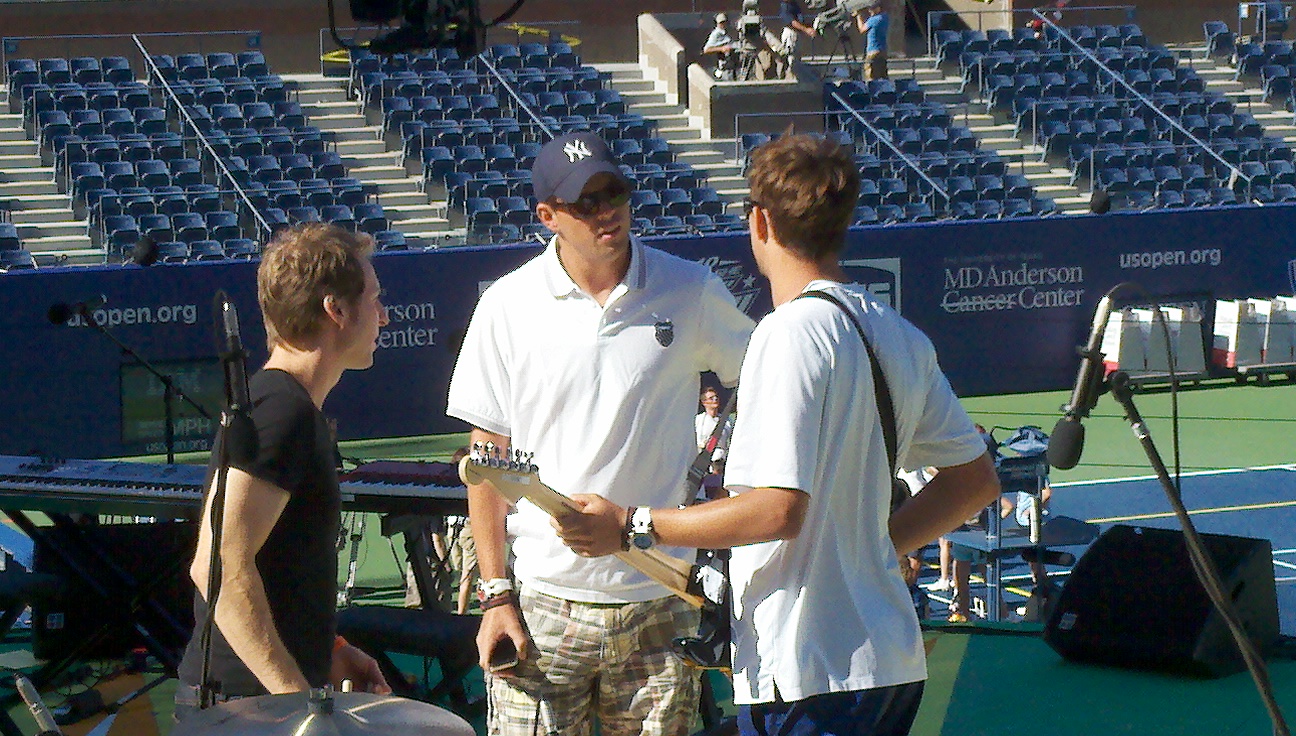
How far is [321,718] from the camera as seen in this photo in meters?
2.68

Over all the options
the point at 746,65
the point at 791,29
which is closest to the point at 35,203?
the point at 746,65

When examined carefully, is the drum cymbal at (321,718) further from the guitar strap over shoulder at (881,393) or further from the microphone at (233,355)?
the guitar strap over shoulder at (881,393)

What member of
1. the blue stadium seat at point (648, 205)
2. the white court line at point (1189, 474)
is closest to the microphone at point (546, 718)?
the white court line at point (1189, 474)

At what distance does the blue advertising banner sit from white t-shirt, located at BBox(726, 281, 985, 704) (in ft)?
38.7

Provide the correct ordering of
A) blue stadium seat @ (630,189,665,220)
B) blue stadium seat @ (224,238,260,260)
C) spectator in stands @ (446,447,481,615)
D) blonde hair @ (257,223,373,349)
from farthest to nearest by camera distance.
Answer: blue stadium seat @ (630,189,665,220) < blue stadium seat @ (224,238,260,260) < spectator in stands @ (446,447,481,615) < blonde hair @ (257,223,373,349)

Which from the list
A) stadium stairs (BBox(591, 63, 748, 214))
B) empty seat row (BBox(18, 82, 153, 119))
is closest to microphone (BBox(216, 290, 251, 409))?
stadium stairs (BBox(591, 63, 748, 214))

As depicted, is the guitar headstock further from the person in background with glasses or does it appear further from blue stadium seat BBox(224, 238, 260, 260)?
blue stadium seat BBox(224, 238, 260, 260)

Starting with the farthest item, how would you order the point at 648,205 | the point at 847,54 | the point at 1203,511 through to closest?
the point at 847,54
the point at 648,205
the point at 1203,511

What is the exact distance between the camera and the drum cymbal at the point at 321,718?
2666 millimetres

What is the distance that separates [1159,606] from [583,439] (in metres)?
3.68

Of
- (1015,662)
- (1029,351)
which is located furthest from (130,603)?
(1029,351)

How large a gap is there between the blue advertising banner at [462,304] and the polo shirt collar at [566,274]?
10520 mm

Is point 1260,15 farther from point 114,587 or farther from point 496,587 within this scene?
point 496,587

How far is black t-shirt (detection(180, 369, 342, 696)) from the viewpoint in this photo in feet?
10.9
